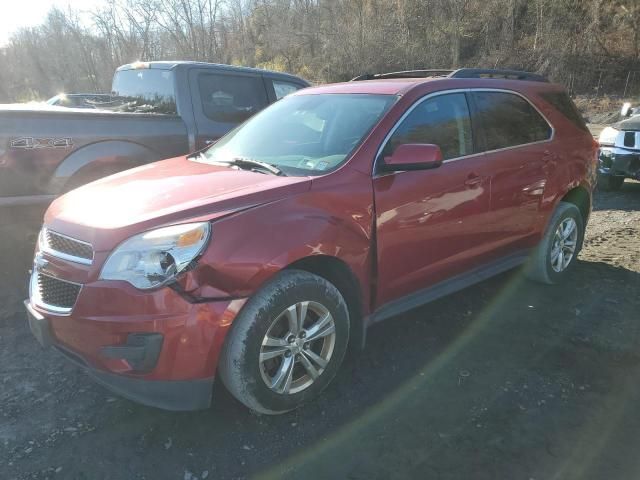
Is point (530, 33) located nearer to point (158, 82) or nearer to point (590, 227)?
point (590, 227)

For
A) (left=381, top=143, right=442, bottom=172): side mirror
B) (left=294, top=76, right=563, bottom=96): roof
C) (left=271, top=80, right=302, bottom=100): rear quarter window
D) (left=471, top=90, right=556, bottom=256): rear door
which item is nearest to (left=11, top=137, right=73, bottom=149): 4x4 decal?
(left=294, top=76, right=563, bottom=96): roof

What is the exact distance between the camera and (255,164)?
3.24 m

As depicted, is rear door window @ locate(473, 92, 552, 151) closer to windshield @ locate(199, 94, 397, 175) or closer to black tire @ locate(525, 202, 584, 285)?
black tire @ locate(525, 202, 584, 285)

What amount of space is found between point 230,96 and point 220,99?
0.16m

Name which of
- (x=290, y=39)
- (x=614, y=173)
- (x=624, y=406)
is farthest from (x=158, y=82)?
(x=290, y=39)

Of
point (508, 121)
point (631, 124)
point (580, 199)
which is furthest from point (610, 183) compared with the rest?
point (508, 121)

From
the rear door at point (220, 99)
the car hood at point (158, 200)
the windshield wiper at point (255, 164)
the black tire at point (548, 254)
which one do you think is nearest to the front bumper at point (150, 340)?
the car hood at point (158, 200)

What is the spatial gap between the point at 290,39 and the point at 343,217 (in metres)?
41.1

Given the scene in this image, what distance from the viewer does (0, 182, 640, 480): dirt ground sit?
247 centimetres

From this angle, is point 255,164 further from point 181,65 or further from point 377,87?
point 181,65

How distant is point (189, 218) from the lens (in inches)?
97.0

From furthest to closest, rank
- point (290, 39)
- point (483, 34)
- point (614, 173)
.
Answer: point (290, 39), point (483, 34), point (614, 173)

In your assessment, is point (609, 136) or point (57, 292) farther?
point (609, 136)

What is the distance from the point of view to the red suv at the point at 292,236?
239cm
